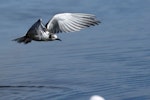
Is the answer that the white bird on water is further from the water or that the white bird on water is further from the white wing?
the water

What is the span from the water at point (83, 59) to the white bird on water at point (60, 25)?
1.75 metres

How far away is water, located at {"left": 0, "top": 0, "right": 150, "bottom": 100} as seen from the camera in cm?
1262

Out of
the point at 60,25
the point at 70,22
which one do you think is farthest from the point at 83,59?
the point at 70,22

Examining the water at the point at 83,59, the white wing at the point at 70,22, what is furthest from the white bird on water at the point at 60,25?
the water at the point at 83,59

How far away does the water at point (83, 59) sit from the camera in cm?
1262

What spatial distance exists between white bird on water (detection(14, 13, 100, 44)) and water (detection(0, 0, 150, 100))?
175 cm

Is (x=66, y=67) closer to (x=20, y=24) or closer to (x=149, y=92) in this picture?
(x=149, y=92)

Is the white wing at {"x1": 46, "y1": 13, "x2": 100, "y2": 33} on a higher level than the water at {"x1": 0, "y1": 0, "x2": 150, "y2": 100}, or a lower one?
lower

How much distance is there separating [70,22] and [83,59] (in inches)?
178

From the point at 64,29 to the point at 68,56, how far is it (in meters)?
4.58

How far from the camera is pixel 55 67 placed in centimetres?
1452

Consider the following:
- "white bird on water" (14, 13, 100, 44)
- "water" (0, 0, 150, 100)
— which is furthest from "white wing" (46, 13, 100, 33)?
"water" (0, 0, 150, 100)

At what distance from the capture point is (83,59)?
48.7 ft

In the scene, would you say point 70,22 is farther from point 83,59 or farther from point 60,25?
point 83,59
